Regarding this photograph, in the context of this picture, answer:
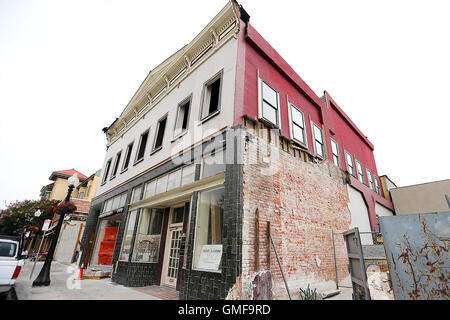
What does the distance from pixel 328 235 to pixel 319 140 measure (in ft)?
15.5

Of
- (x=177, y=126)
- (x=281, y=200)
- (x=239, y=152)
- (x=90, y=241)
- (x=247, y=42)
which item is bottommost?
(x=90, y=241)

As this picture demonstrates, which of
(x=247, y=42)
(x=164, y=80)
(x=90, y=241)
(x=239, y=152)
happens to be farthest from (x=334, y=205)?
(x=90, y=241)

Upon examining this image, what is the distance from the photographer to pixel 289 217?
6.88 metres

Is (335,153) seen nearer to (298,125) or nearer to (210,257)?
(298,125)

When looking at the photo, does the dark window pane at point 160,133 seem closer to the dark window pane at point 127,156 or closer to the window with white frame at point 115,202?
the dark window pane at point 127,156

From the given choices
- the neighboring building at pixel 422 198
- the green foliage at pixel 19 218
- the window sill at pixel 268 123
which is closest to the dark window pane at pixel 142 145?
the window sill at pixel 268 123

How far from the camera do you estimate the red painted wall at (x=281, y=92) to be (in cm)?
734

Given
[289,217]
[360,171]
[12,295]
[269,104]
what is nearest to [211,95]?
[269,104]

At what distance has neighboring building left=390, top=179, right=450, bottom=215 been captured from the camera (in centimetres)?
1766

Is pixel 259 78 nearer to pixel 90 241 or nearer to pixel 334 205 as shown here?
pixel 334 205

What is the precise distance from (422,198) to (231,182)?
21.5 metres

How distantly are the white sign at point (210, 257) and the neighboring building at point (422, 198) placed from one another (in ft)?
64.7

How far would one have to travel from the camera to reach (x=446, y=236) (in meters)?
3.05
